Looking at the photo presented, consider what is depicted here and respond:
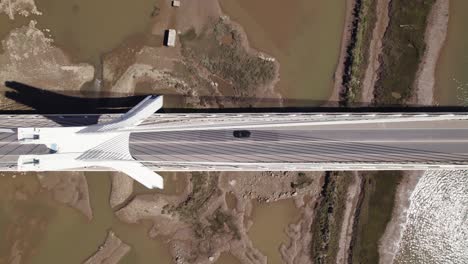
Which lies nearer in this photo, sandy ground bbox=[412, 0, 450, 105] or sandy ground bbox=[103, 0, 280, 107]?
sandy ground bbox=[412, 0, 450, 105]

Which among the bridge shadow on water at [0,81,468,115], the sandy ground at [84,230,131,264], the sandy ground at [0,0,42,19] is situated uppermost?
the sandy ground at [0,0,42,19]

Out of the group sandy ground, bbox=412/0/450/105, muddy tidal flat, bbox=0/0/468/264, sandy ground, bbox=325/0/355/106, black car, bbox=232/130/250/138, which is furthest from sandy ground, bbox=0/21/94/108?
sandy ground, bbox=412/0/450/105

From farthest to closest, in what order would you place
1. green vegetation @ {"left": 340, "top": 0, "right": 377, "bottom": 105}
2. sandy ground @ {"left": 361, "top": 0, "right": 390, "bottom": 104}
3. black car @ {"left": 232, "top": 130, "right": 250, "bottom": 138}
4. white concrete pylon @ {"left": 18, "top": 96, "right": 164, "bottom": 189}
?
sandy ground @ {"left": 361, "top": 0, "right": 390, "bottom": 104}, green vegetation @ {"left": 340, "top": 0, "right": 377, "bottom": 105}, black car @ {"left": 232, "top": 130, "right": 250, "bottom": 138}, white concrete pylon @ {"left": 18, "top": 96, "right": 164, "bottom": 189}

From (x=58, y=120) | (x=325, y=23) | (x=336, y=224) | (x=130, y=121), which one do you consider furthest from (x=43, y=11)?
(x=336, y=224)

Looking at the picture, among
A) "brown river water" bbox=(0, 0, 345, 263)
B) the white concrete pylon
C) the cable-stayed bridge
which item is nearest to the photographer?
the white concrete pylon

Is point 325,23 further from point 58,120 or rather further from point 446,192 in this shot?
point 58,120

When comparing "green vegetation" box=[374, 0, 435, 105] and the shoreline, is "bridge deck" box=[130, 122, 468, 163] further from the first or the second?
"green vegetation" box=[374, 0, 435, 105]

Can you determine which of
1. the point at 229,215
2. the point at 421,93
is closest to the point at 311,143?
the point at 229,215
